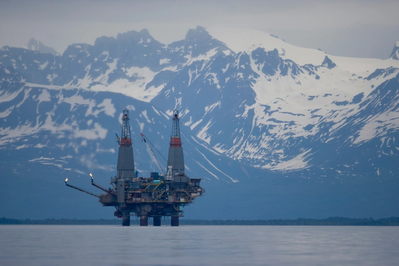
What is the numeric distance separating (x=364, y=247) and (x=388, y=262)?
1043 inches

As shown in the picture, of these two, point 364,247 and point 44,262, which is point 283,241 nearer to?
point 364,247

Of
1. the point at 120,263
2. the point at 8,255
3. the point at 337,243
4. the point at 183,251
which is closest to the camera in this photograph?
the point at 120,263

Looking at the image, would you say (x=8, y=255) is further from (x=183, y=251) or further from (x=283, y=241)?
(x=283, y=241)

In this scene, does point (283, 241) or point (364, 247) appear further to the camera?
point (283, 241)

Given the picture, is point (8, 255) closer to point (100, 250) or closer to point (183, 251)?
point (100, 250)

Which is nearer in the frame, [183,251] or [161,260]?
[161,260]

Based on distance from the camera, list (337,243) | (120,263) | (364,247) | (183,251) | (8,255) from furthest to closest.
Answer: (337,243) < (364,247) < (183,251) < (8,255) < (120,263)

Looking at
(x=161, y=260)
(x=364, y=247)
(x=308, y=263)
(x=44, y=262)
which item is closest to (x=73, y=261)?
(x=44, y=262)

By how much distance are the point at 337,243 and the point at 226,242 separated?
1916 centimetres

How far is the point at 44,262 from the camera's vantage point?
4318 inches

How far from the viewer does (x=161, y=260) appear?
373 feet

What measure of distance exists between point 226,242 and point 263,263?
135 feet

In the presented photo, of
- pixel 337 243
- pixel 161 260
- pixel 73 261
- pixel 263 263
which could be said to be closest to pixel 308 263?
pixel 263 263

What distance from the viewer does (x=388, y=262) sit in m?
111
